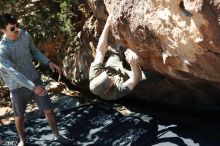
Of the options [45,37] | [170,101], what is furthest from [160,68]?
[45,37]

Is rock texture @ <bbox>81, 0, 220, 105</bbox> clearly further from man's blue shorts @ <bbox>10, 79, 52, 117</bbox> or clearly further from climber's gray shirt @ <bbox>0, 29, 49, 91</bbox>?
man's blue shorts @ <bbox>10, 79, 52, 117</bbox>

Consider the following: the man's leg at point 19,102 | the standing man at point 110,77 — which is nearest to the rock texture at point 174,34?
the standing man at point 110,77

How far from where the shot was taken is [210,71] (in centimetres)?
346

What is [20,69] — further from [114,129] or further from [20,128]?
[114,129]

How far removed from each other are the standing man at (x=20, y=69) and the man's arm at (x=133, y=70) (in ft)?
2.65

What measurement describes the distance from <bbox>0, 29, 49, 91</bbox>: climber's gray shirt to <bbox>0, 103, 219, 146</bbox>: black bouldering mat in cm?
78

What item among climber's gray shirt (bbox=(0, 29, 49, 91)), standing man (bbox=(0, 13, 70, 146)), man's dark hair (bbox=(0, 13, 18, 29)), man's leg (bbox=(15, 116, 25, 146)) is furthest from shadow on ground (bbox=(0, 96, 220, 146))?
man's dark hair (bbox=(0, 13, 18, 29))

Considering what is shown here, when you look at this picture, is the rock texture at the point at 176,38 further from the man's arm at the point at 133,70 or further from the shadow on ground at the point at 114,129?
the shadow on ground at the point at 114,129

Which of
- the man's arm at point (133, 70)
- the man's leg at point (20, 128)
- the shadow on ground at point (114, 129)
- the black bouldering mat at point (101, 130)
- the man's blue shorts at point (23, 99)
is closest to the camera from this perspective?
the man's arm at point (133, 70)

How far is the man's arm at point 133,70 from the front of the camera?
4020mm

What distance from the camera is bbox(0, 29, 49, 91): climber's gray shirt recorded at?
428 centimetres

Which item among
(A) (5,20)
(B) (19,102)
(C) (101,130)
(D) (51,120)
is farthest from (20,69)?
(C) (101,130)

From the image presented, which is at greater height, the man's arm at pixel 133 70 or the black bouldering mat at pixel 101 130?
the man's arm at pixel 133 70

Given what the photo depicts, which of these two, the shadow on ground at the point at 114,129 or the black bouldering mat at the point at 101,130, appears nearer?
the shadow on ground at the point at 114,129
